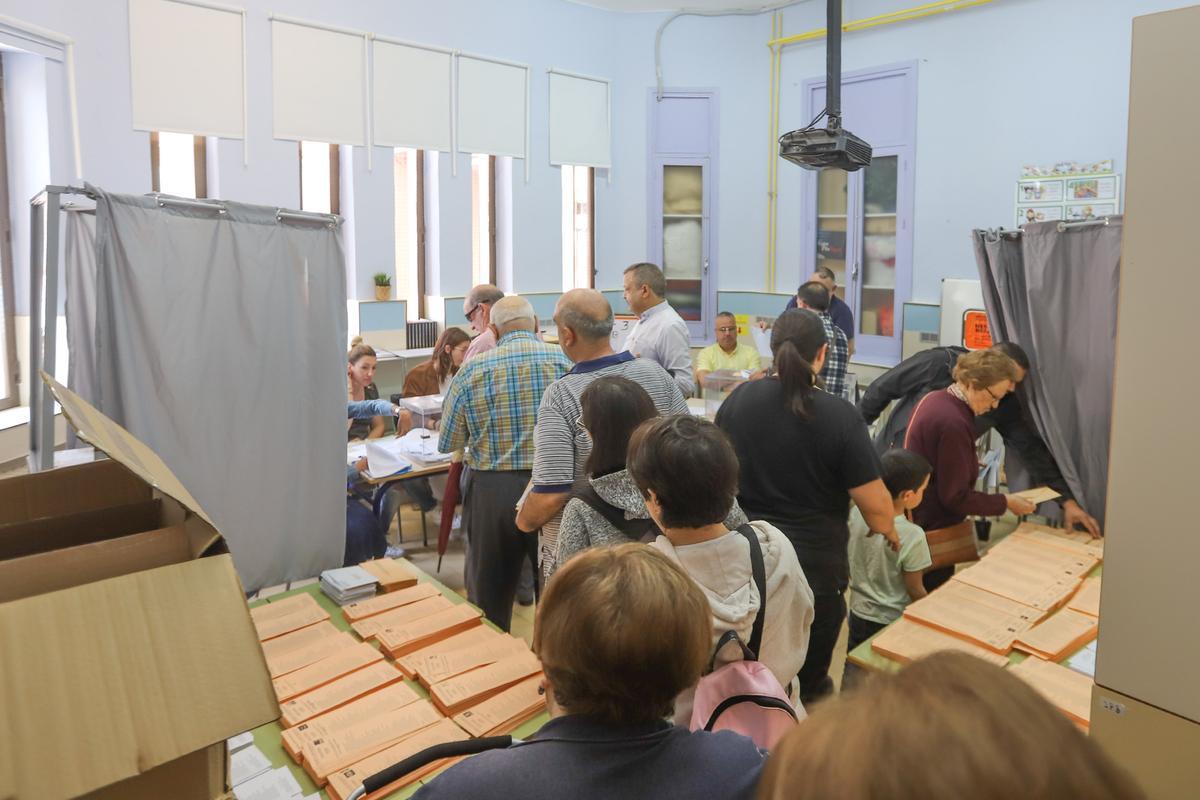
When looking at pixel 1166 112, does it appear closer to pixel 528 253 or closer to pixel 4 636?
pixel 4 636

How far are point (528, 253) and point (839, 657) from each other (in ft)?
18.9

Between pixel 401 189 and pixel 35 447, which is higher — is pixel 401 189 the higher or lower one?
the higher one

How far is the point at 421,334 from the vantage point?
794cm

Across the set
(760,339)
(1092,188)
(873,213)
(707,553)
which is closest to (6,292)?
(707,553)

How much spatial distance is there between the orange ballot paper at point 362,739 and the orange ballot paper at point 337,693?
0.11 m

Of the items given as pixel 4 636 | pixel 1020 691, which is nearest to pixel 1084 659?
pixel 1020 691

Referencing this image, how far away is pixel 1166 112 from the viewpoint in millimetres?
1059

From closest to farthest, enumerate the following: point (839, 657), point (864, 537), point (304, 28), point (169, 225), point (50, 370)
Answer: point (50, 370)
point (169, 225)
point (864, 537)
point (839, 657)
point (304, 28)

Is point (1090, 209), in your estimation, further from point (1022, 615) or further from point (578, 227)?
point (578, 227)

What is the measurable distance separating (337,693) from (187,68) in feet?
18.9

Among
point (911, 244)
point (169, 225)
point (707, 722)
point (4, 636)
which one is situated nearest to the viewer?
point (4, 636)

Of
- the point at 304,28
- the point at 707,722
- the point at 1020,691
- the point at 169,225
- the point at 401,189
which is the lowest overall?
the point at 707,722

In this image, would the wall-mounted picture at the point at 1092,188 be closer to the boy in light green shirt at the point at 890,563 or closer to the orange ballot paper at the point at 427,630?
the boy in light green shirt at the point at 890,563

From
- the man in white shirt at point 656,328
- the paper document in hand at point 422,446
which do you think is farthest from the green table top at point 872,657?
the paper document in hand at point 422,446
